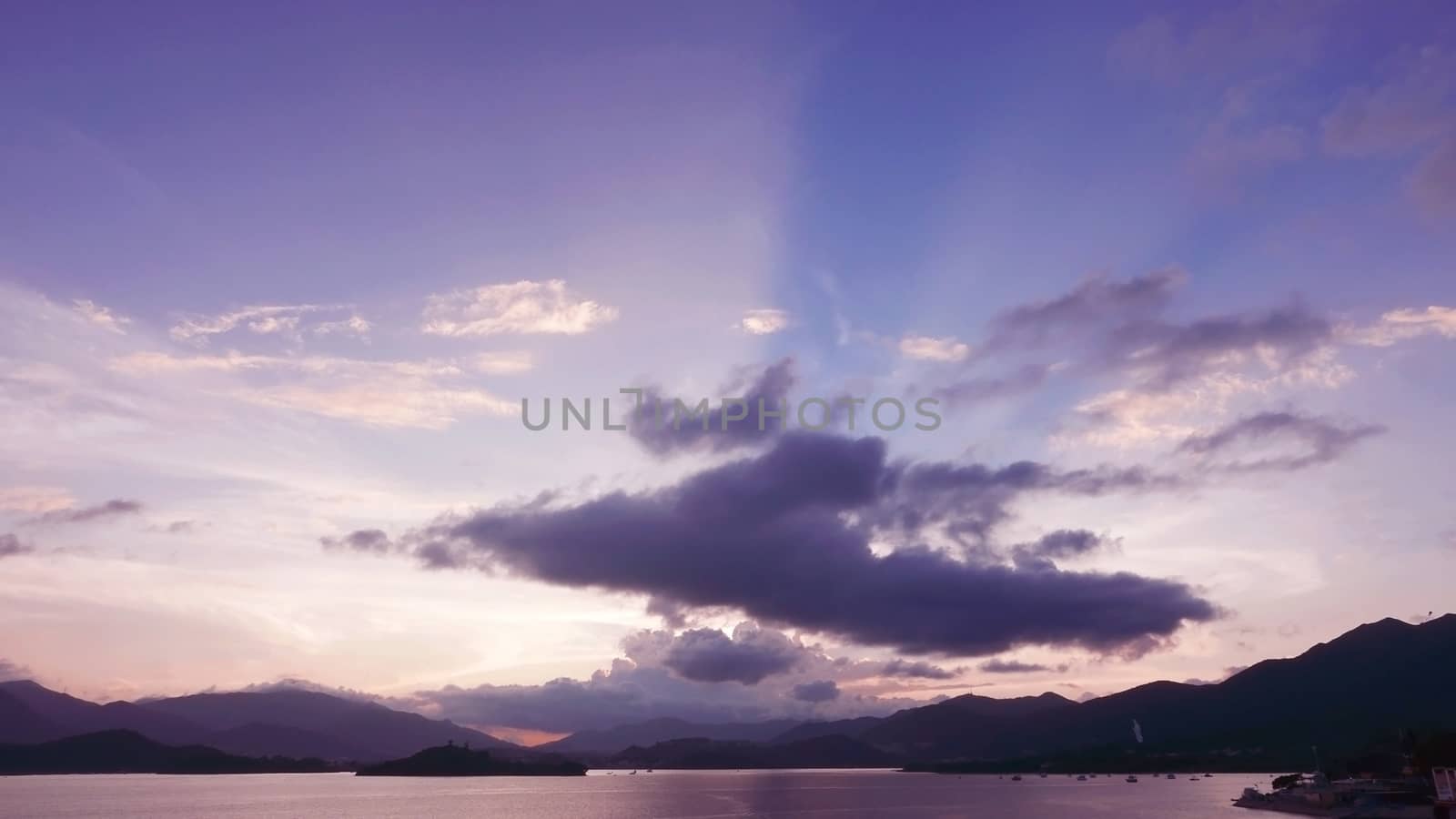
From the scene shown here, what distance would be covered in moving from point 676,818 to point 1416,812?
127 meters

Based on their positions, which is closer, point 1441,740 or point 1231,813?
point 1441,740

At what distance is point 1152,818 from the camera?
195000 millimetres

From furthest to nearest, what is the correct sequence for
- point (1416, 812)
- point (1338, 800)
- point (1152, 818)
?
point (1152, 818), point (1338, 800), point (1416, 812)

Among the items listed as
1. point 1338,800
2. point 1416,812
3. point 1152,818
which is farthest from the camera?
point 1152,818

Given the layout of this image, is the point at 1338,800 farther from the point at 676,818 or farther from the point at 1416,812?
the point at 676,818

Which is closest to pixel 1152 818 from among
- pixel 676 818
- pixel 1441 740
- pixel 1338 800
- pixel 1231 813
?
pixel 1231 813

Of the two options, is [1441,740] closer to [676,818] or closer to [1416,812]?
[1416,812]

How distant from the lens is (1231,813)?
199250 millimetres

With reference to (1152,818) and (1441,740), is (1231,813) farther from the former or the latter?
(1441,740)

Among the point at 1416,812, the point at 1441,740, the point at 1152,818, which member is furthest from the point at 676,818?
the point at 1441,740

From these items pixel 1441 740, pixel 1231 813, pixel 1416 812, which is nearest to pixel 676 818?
pixel 1231 813

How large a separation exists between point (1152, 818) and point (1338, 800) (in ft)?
123

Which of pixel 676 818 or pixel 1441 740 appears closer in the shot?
pixel 1441 740

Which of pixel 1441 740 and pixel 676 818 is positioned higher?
pixel 1441 740
